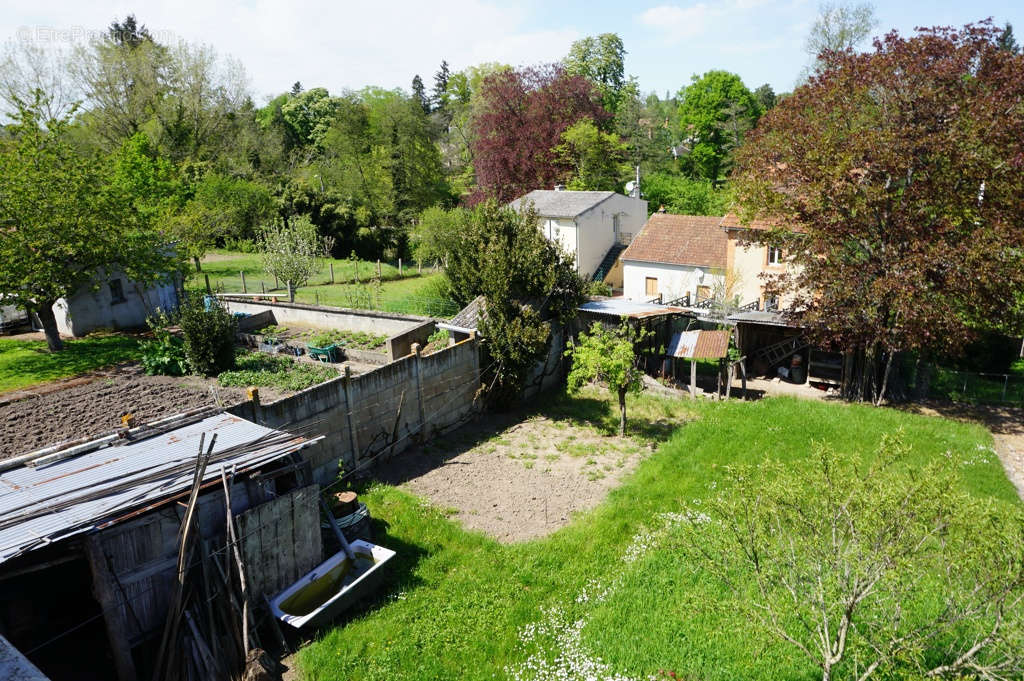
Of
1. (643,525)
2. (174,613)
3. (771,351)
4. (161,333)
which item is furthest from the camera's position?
(771,351)

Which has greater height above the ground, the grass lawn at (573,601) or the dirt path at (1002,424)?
the grass lawn at (573,601)

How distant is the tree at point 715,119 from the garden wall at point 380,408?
48.6 metres

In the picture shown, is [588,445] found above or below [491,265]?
below

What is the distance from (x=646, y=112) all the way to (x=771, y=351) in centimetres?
5930

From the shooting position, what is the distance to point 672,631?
30.4ft

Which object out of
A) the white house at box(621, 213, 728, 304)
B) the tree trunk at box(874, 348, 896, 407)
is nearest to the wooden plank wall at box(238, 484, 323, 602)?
the tree trunk at box(874, 348, 896, 407)

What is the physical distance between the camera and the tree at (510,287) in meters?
18.2

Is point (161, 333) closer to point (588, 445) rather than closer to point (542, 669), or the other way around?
point (588, 445)

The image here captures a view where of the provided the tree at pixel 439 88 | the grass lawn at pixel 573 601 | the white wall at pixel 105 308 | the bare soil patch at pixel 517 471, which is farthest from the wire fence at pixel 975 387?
the tree at pixel 439 88

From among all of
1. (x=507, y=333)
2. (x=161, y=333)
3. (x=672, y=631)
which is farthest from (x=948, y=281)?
(x=161, y=333)

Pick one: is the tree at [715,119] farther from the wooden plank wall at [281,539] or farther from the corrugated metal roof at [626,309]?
the wooden plank wall at [281,539]

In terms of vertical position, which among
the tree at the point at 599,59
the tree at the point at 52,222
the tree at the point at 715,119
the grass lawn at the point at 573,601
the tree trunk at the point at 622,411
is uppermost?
the tree at the point at 599,59

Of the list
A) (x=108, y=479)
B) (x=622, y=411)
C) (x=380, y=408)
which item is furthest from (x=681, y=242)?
(x=108, y=479)

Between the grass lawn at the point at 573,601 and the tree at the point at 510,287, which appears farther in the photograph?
the tree at the point at 510,287
